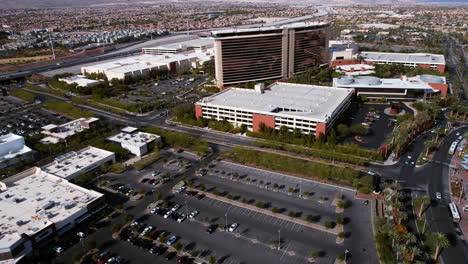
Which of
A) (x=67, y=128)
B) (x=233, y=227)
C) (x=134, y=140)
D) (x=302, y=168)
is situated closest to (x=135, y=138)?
(x=134, y=140)

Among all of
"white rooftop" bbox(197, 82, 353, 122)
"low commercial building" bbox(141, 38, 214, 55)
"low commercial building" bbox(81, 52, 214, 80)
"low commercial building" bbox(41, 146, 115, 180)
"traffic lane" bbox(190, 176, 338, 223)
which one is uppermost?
"low commercial building" bbox(141, 38, 214, 55)

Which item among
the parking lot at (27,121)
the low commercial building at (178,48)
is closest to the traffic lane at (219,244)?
the parking lot at (27,121)

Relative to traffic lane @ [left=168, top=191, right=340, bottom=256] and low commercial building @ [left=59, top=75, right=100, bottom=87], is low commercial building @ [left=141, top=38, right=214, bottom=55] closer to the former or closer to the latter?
low commercial building @ [left=59, top=75, right=100, bottom=87]

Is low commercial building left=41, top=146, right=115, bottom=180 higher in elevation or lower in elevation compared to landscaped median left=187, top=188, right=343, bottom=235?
higher

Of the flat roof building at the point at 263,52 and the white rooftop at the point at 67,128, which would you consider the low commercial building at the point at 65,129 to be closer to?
the white rooftop at the point at 67,128

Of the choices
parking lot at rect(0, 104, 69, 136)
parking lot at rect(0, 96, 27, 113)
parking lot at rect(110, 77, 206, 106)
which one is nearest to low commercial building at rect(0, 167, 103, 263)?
parking lot at rect(0, 104, 69, 136)
